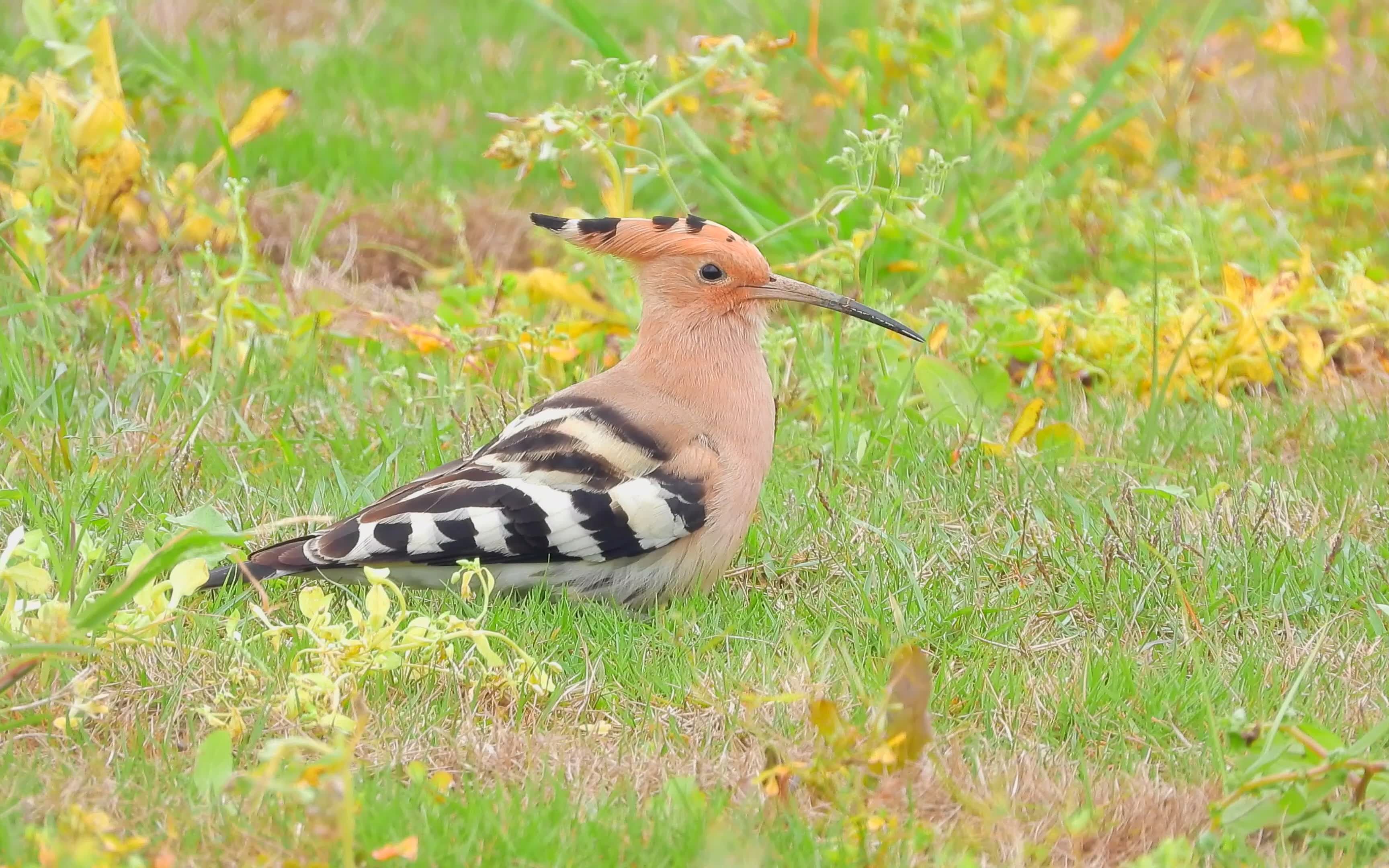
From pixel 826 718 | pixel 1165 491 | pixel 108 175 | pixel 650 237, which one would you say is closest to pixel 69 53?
pixel 108 175

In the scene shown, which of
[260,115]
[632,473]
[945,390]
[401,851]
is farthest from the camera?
[260,115]

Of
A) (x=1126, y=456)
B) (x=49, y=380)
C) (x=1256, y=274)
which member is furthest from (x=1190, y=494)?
(x=49, y=380)

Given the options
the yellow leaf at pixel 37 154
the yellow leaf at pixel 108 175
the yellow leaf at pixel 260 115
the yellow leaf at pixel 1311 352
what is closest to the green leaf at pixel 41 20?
the yellow leaf at pixel 37 154

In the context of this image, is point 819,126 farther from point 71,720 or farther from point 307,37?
point 71,720

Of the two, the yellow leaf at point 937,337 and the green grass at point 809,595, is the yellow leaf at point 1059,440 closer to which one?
the green grass at point 809,595

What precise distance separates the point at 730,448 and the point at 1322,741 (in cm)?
120

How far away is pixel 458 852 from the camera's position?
215 cm

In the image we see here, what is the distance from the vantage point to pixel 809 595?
10.2 feet

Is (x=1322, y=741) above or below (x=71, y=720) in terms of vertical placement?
above

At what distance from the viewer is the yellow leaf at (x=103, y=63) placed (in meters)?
4.32

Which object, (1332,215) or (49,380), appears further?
(1332,215)

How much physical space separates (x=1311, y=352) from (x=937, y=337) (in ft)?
2.97

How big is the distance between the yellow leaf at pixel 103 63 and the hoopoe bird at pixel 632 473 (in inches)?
62.7

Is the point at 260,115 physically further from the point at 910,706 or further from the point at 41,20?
the point at 910,706
